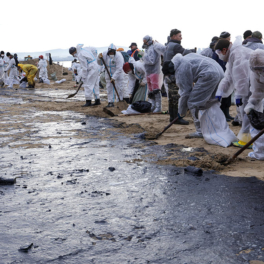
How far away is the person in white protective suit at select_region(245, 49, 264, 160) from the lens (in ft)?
13.4

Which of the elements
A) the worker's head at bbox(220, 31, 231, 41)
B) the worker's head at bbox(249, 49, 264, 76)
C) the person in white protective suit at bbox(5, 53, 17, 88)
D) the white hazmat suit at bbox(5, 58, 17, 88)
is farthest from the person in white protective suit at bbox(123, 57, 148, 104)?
the white hazmat suit at bbox(5, 58, 17, 88)

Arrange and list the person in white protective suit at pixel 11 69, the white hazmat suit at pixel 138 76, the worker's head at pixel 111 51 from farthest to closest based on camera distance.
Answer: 1. the person in white protective suit at pixel 11 69
2. the worker's head at pixel 111 51
3. the white hazmat suit at pixel 138 76

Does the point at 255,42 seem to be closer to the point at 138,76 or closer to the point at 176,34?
the point at 176,34

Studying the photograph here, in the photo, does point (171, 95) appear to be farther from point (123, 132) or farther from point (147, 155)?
point (147, 155)

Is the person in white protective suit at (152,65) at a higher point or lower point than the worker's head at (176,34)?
lower

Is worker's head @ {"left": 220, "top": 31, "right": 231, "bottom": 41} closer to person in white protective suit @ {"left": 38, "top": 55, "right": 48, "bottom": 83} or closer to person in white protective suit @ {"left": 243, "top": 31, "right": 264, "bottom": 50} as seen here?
person in white protective suit @ {"left": 243, "top": 31, "right": 264, "bottom": 50}

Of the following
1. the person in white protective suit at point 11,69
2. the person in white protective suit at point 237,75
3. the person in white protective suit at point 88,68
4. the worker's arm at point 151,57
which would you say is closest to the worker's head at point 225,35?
the person in white protective suit at point 237,75

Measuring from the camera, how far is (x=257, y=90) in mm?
4449

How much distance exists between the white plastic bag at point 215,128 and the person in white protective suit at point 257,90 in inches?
27.3

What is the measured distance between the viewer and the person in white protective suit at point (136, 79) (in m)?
9.22

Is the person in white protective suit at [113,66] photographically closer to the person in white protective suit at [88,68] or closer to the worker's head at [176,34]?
the person in white protective suit at [88,68]

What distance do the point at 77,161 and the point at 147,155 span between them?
3.18 feet

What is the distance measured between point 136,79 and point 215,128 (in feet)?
15.1

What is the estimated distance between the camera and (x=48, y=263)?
2.22 metres
